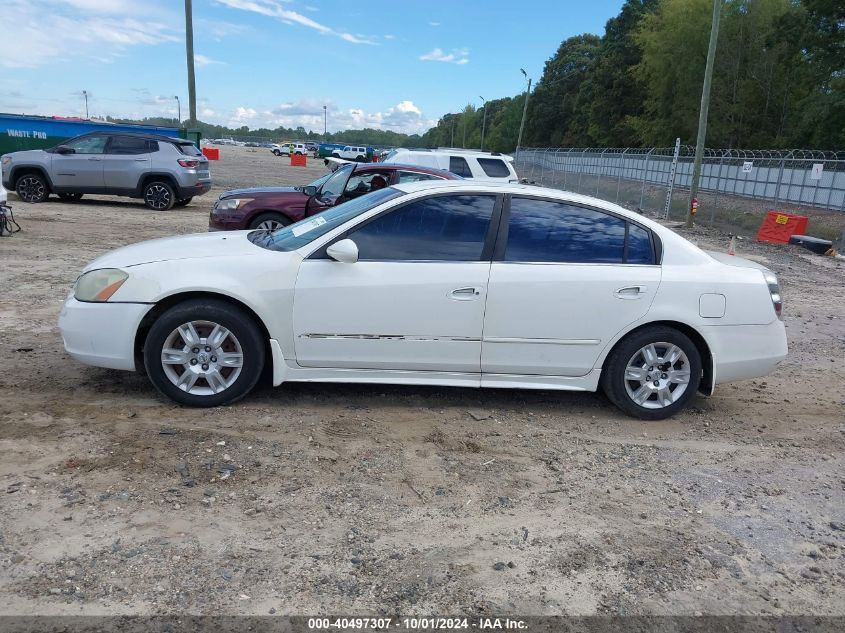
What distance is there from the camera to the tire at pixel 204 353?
4398 millimetres

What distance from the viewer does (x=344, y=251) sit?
4.41 metres

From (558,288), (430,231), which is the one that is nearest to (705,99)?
(558,288)

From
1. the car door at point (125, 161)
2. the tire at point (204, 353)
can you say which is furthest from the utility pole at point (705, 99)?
the tire at point (204, 353)

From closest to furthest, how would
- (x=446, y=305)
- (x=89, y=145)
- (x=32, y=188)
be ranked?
1. (x=446, y=305)
2. (x=89, y=145)
3. (x=32, y=188)

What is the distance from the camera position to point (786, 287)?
1095 centimetres

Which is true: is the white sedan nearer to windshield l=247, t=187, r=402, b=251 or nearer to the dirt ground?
windshield l=247, t=187, r=402, b=251

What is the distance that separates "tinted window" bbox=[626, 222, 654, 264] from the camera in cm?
478

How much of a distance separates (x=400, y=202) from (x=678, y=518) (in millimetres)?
2629

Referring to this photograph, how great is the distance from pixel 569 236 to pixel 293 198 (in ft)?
19.8

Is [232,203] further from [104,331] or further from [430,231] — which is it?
[430,231]

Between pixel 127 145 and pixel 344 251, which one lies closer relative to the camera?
pixel 344 251

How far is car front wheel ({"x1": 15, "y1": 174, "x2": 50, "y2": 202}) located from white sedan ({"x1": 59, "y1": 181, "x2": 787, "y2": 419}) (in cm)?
1305

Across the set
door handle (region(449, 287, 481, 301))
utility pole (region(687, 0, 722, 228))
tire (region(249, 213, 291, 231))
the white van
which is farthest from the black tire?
utility pole (region(687, 0, 722, 228))

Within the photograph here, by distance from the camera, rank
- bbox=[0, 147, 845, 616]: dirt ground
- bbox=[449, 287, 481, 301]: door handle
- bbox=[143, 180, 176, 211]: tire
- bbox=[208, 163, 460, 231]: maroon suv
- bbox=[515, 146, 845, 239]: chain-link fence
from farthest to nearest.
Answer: bbox=[515, 146, 845, 239]: chain-link fence, bbox=[143, 180, 176, 211]: tire, bbox=[208, 163, 460, 231]: maroon suv, bbox=[449, 287, 481, 301]: door handle, bbox=[0, 147, 845, 616]: dirt ground
